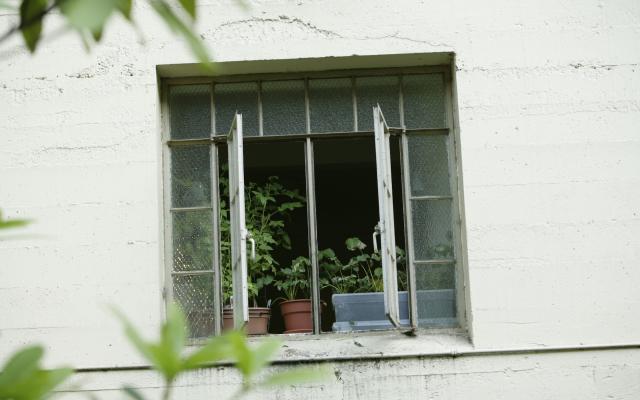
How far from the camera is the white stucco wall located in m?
5.56

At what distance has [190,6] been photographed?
63 cm

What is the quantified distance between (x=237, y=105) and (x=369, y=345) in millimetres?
1604

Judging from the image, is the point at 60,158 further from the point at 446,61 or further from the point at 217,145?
the point at 446,61

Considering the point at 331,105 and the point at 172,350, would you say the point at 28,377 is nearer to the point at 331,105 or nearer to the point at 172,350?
the point at 172,350

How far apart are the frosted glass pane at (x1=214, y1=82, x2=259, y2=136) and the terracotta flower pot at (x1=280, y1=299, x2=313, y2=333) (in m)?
1.03

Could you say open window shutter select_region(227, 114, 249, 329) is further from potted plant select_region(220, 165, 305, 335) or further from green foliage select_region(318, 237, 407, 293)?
green foliage select_region(318, 237, 407, 293)

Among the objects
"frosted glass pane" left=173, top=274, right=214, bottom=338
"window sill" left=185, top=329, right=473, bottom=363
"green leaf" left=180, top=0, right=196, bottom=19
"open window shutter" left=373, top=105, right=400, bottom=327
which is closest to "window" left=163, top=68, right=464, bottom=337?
"frosted glass pane" left=173, top=274, right=214, bottom=338

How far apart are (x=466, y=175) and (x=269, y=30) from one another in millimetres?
1397

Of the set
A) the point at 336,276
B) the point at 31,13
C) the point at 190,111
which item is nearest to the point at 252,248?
the point at 336,276

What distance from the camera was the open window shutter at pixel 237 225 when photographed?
530cm

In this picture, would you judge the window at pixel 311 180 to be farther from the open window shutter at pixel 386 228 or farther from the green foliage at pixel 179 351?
the green foliage at pixel 179 351

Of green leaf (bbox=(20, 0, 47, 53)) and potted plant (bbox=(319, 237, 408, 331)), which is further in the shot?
potted plant (bbox=(319, 237, 408, 331))

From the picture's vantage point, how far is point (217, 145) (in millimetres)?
5980

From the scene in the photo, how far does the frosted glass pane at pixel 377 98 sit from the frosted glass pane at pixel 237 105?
62 centimetres
